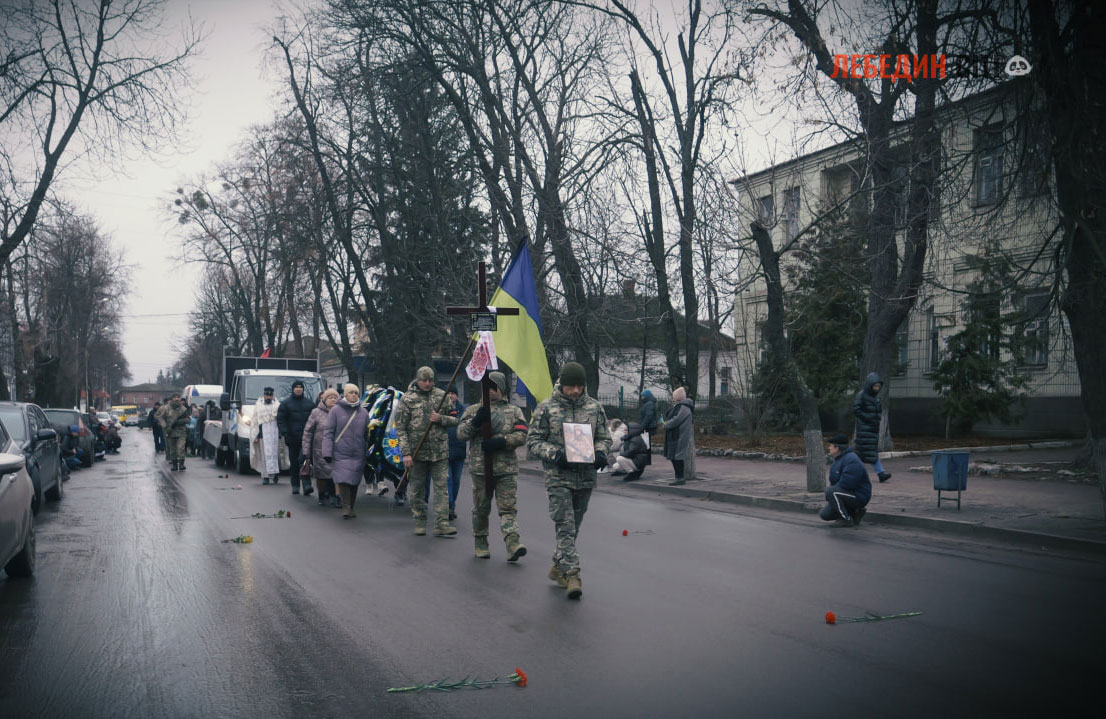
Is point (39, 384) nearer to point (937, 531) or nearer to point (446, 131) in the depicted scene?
point (446, 131)

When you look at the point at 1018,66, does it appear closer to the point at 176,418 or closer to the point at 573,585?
the point at 573,585

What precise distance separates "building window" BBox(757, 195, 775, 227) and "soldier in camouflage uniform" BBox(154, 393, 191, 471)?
14245mm

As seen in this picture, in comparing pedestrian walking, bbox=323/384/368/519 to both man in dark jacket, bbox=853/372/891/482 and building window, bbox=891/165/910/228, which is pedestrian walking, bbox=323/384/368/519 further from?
building window, bbox=891/165/910/228

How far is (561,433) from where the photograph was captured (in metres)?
7.73

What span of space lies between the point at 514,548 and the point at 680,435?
9334 millimetres

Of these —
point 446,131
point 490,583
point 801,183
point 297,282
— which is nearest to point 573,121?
point 446,131

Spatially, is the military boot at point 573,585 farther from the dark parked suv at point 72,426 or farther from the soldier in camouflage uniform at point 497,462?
the dark parked suv at point 72,426

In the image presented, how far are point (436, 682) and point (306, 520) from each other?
7.74m

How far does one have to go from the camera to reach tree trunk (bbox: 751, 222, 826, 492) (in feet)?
49.3

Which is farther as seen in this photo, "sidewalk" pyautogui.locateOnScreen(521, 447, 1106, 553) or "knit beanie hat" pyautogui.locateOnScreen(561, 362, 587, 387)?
"sidewalk" pyautogui.locateOnScreen(521, 447, 1106, 553)

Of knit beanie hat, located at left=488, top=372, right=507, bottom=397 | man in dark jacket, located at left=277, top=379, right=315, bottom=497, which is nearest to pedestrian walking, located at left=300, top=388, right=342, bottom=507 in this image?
man in dark jacket, located at left=277, top=379, right=315, bottom=497

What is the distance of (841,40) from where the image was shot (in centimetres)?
1289

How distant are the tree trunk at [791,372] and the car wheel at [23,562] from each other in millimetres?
10852

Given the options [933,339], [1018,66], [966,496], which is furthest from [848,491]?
[933,339]
